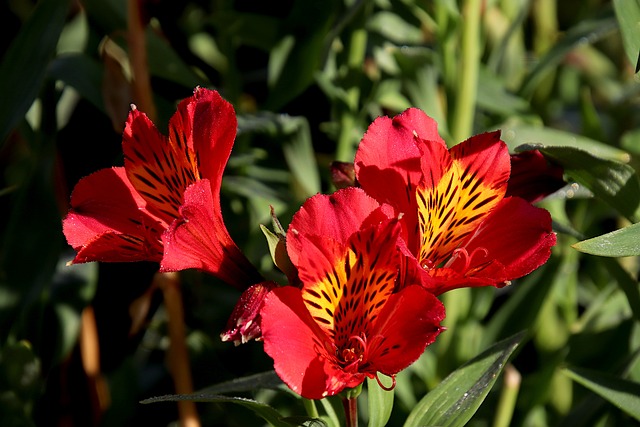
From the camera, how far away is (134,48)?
854 mm

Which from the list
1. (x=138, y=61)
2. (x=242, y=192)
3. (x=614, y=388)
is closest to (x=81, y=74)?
(x=138, y=61)

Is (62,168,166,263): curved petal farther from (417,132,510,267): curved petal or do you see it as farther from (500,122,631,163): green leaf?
(500,122,631,163): green leaf

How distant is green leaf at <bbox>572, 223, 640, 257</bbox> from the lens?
567mm

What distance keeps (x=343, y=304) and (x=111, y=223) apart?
17 cm

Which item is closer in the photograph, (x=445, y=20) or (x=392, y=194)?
(x=392, y=194)

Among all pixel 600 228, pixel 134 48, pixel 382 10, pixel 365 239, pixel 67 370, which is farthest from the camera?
pixel 600 228

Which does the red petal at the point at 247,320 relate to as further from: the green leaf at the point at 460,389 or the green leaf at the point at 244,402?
the green leaf at the point at 460,389

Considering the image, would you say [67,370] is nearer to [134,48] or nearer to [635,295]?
[134,48]

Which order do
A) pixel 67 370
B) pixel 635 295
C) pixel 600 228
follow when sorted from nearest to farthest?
pixel 635 295 < pixel 67 370 < pixel 600 228

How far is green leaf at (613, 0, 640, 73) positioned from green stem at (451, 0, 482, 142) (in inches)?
11.4

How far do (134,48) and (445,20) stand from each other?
1.05 feet

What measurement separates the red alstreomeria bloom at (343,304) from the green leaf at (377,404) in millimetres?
74

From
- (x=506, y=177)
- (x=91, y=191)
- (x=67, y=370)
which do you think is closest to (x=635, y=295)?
(x=506, y=177)

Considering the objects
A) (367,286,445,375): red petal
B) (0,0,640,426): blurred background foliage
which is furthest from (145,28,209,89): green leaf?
(367,286,445,375): red petal
